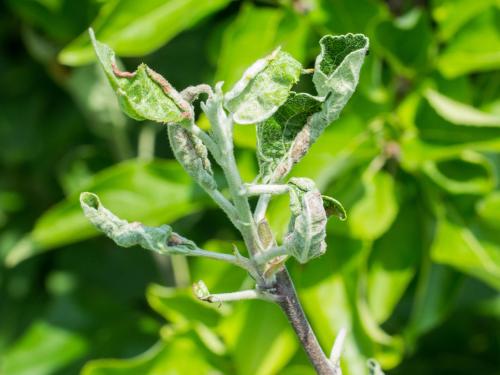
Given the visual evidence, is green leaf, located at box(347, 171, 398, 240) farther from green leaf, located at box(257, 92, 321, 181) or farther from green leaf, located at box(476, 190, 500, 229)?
green leaf, located at box(257, 92, 321, 181)

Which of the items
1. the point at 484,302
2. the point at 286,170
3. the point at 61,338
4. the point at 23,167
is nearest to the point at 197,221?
the point at 61,338

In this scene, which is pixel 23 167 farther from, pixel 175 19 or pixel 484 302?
pixel 484 302

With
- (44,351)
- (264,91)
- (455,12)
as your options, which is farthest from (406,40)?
(44,351)

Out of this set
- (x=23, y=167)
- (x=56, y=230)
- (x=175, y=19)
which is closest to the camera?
(x=175, y=19)

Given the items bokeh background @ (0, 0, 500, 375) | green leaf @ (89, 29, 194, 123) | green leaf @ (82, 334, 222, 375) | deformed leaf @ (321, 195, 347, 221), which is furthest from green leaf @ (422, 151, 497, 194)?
green leaf @ (89, 29, 194, 123)

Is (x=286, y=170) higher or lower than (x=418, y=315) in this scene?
higher

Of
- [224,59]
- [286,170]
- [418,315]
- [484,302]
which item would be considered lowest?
[484,302]

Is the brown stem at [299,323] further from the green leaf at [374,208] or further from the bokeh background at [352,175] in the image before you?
the green leaf at [374,208]
